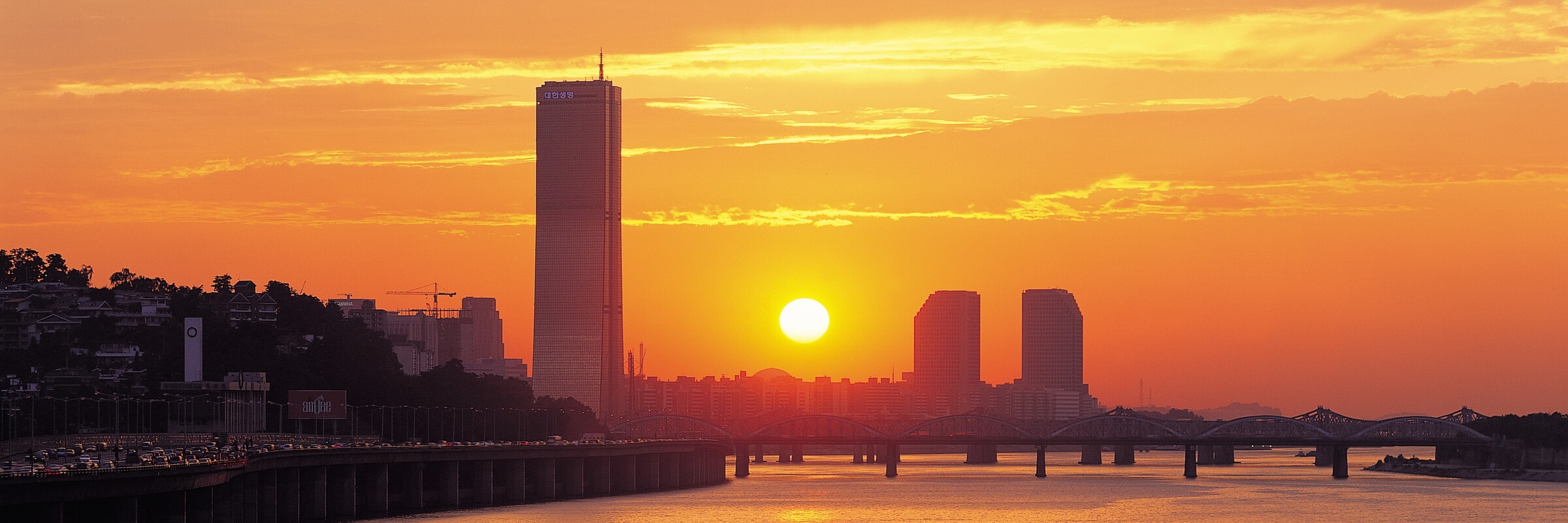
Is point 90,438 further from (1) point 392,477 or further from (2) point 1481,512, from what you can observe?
(2) point 1481,512

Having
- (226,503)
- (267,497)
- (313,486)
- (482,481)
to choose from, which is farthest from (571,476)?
(226,503)

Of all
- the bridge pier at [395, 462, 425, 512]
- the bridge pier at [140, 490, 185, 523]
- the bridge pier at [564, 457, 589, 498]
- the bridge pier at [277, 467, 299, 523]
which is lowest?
the bridge pier at [564, 457, 589, 498]

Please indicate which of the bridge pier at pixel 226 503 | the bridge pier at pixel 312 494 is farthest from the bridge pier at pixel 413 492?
the bridge pier at pixel 226 503

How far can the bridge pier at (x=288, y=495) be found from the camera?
12325 cm

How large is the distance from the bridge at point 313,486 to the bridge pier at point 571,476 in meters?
0.13

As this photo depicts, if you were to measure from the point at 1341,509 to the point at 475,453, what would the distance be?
75.6m

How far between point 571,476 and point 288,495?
6926 cm

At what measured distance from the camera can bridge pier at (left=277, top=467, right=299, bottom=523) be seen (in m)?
123

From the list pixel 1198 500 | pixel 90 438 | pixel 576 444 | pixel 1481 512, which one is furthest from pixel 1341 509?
pixel 90 438

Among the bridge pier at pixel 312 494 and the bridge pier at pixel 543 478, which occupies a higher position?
the bridge pier at pixel 312 494

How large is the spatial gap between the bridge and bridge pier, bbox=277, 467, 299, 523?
0.22ft

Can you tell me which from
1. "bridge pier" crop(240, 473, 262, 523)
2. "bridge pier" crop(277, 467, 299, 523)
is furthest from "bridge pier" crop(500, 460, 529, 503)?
"bridge pier" crop(240, 473, 262, 523)

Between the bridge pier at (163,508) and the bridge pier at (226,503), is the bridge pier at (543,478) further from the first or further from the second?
the bridge pier at (163,508)

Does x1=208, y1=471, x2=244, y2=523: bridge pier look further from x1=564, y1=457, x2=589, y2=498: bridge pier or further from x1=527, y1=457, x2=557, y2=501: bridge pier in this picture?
x1=564, y1=457, x2=589, y2=498: bridge pier
